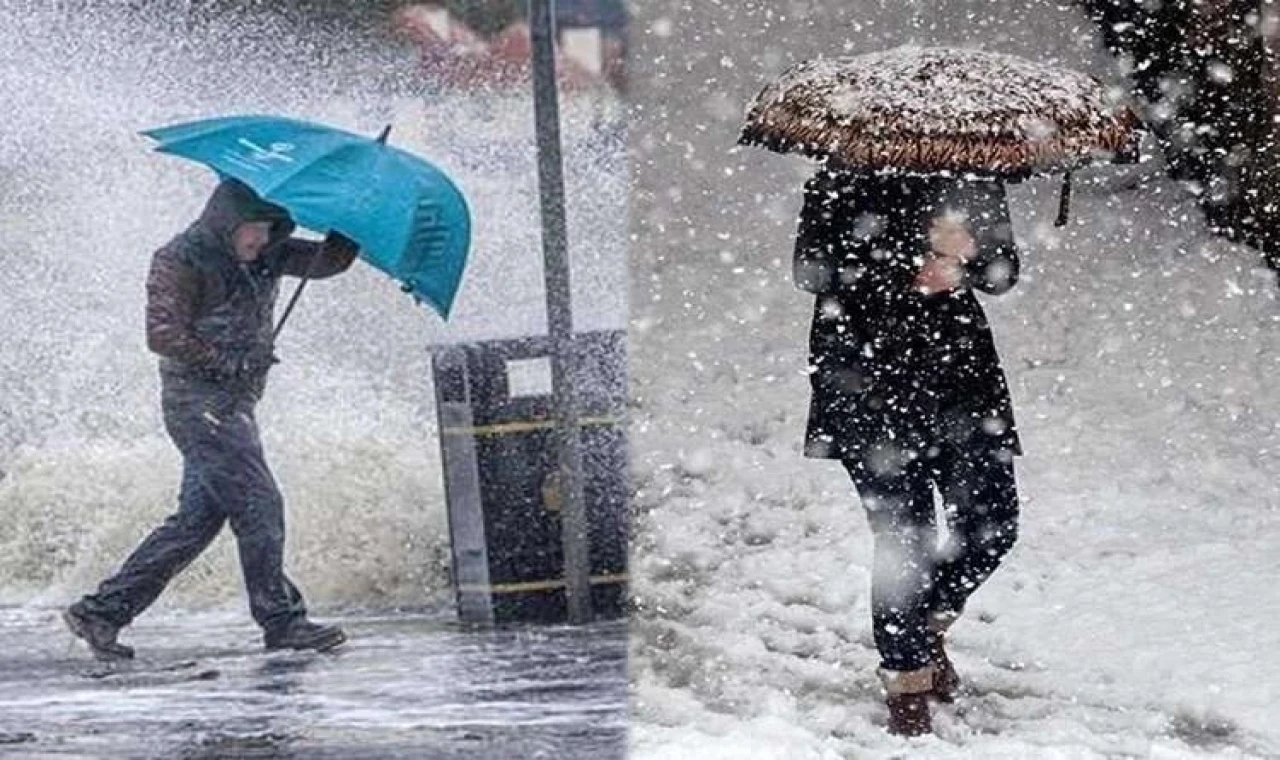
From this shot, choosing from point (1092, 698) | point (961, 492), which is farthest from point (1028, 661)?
point (961, 492)

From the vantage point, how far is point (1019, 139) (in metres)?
3.33

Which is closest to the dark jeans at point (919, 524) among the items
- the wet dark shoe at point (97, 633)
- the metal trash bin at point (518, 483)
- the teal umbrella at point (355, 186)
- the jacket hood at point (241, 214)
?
the metal trash bin at point (518, 483)

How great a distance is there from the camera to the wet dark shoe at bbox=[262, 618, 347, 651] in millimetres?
3535

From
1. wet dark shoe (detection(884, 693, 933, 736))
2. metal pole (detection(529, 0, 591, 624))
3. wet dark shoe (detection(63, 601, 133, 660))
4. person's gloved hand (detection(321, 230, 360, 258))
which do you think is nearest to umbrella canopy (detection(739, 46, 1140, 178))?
metal pole (detection(529, 0, 591, 624))

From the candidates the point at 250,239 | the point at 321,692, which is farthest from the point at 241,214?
the point at 321,692

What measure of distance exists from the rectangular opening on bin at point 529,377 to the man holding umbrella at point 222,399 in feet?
0.99

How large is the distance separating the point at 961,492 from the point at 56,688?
55.0 inches

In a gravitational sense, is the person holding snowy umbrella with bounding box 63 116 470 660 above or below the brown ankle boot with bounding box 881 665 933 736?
above

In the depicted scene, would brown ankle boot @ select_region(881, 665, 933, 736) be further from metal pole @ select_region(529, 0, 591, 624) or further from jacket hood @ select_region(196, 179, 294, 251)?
jacket hood @ select_region(196, 179, 294, 251)

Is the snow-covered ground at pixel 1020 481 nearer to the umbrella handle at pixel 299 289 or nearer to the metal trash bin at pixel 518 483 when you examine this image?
the metal trash bin at pixel 518 483

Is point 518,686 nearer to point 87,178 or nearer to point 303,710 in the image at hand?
point 303,710

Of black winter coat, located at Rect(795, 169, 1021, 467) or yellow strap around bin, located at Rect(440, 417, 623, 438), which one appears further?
yellow strap around bin, located at Rect(440, 417, 623, 438)

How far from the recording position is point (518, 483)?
11.8 ft

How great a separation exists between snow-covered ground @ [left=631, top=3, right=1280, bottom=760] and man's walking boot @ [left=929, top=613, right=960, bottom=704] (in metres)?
0.03
